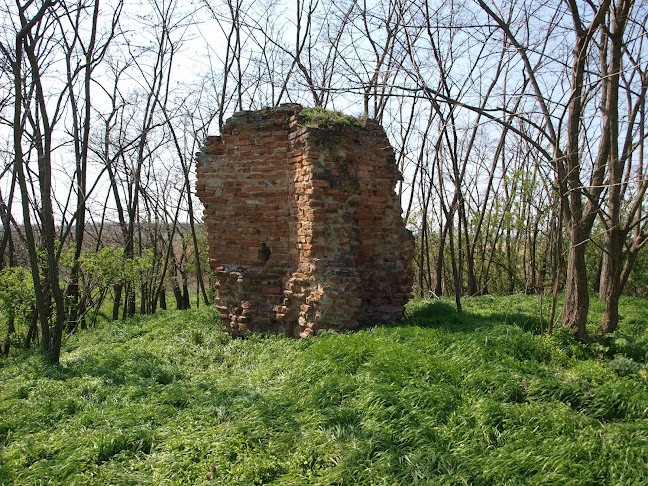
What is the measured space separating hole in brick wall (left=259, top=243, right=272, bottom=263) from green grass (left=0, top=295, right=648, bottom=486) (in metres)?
1.63

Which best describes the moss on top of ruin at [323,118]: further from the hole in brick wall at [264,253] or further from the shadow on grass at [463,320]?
the shadow on grass at [463,320]

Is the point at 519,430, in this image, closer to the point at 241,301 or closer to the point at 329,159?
the point at 329,159

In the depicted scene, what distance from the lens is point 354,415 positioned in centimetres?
332

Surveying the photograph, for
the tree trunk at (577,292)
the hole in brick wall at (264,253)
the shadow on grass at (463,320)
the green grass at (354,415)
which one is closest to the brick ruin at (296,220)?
the hole in brick wall at (264,253)

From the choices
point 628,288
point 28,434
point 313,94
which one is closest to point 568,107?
point 28,434

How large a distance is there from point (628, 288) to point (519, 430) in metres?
11.1

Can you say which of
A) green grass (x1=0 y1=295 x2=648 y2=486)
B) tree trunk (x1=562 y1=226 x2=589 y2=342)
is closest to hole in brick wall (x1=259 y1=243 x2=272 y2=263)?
green grass (x1=0 y1=295 x2=648 y2=486)

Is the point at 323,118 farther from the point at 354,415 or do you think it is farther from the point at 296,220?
the point at 354,415

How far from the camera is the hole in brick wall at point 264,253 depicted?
20.8ft

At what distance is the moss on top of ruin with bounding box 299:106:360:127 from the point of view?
229 inches

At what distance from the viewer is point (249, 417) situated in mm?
3381

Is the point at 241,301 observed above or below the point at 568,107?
below

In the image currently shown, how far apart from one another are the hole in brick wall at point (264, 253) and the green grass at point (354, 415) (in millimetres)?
1631

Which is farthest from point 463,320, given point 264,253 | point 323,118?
point 323,118
